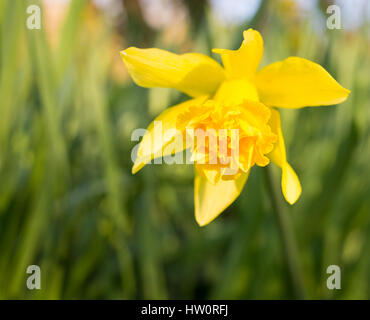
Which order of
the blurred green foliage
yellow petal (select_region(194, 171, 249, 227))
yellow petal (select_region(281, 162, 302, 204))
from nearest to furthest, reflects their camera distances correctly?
yellow petal (select_region(281, 162, 302, 204)) < yellow petal (select_region(194, 171, 249, 227)) < the blurred green foliage

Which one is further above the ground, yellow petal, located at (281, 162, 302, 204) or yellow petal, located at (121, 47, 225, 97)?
yellow petal, located at (121, 47, 225, 97)

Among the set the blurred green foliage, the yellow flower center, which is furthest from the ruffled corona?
the blurred green foliage

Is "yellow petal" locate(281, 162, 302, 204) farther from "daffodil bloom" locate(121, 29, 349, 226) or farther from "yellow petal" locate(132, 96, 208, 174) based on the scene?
"yellow petal" locate(132, 96, 208, 174)

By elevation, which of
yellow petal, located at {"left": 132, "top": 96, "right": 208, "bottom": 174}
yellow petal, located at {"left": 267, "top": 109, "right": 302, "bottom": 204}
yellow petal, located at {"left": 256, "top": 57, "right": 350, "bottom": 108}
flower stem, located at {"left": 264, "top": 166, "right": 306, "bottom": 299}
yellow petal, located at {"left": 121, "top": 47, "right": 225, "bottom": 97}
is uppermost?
yellow petal, located at {"left": 121, "top": 47, "right": 225, "bottom": 97}

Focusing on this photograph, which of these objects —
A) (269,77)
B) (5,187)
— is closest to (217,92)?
(269,77)

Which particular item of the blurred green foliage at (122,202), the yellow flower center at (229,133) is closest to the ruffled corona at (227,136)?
the yellow flower center at (229,133)
